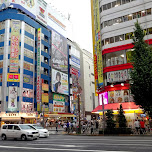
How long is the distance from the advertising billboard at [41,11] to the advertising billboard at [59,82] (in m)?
16.7

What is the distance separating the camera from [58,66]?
243ft

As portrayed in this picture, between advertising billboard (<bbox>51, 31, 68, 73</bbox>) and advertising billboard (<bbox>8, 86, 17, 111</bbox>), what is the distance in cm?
1904

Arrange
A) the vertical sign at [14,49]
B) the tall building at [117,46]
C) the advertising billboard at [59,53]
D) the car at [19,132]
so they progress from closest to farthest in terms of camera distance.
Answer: the car at [19,132] < the tall building at [117,46] < the vertical sign at [14,49] < the advertising billboard at [59,53]

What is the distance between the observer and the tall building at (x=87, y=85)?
97000mm

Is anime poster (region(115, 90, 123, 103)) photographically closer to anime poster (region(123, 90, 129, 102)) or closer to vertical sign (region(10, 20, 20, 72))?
anime poster (region(123, 90, 129, 102))

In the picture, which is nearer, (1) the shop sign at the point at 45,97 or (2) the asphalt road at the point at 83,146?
(2) the asphalt road at the point at 83,146

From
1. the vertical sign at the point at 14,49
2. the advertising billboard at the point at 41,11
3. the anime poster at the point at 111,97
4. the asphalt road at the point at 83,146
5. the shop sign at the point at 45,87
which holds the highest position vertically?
the advertising billboard at the point at 41,11

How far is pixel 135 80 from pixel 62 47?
5749 centimetres

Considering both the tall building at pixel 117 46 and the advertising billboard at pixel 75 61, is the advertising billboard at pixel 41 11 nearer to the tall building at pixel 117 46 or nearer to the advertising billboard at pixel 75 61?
the advertising billboard at pixel 75 61

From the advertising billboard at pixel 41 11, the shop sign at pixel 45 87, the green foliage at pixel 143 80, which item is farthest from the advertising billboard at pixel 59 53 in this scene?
the green foliage at pixel 143 80

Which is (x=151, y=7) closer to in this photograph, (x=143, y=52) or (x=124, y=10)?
(x=124, y=10)

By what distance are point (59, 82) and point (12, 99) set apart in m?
21.5

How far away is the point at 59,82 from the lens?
73.6 m

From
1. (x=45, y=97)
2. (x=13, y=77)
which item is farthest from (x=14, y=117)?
(x=45, y=97)
